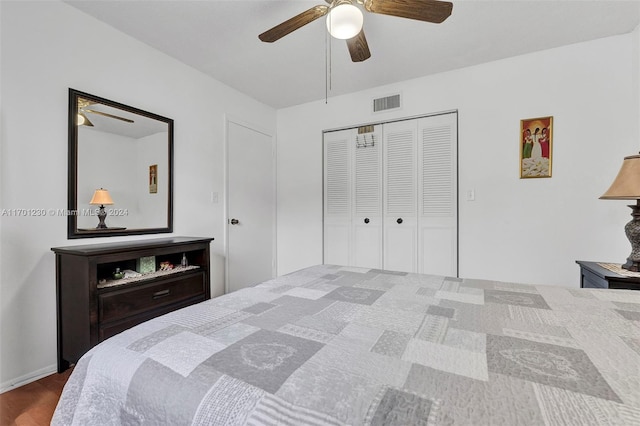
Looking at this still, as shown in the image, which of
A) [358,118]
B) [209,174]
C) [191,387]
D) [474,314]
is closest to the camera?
[191,387]

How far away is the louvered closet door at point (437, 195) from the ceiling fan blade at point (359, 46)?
4.64 ft

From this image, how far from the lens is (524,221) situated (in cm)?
264

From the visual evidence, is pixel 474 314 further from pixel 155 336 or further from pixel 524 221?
pixel 524 221

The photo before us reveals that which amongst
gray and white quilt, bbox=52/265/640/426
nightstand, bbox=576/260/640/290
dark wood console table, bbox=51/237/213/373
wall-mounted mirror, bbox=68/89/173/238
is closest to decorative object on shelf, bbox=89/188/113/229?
wall-mounted mirror, bbox=68/89/173/238

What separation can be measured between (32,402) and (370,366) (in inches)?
81.8

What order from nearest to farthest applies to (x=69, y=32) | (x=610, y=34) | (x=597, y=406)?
(x=597, y=406), (x=69, y=32), (x=610, y=34)

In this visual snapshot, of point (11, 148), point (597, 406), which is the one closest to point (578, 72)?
point (597, 406)

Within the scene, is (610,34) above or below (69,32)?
above

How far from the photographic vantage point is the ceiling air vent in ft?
10.6

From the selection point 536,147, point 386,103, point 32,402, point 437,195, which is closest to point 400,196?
point 437,195

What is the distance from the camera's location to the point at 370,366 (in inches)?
27.5

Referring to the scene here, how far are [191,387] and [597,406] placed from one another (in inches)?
31.6

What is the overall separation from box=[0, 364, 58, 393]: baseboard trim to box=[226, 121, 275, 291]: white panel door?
1540 millimetres

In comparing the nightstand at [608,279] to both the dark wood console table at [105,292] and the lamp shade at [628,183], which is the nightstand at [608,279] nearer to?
the lamp shade at [628,183]
